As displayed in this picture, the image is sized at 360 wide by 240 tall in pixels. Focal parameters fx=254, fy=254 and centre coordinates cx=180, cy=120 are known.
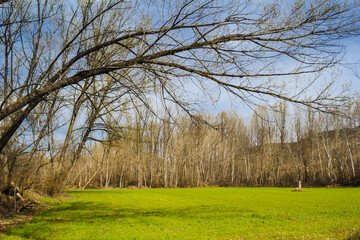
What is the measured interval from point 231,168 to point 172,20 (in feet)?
166

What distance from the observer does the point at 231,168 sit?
5250 cm

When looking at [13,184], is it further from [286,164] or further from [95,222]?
[286,164]

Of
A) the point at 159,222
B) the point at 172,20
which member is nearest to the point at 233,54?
the point at 172,20

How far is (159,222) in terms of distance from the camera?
30.6 feet

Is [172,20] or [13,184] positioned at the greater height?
[172,20]

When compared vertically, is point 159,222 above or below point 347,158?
below

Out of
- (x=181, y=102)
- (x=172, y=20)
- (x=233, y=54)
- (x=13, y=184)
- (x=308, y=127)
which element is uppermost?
(x=308, y=127)

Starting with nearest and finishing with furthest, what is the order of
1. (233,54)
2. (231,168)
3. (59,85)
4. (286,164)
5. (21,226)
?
1. (233,54)
2. (59,85)
3. (21,226)
4. (286,164)
5. (231,168)

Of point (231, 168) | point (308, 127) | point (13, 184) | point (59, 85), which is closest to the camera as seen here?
point (59, 85)

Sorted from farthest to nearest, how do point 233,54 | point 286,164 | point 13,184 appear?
point 286,164
point 13,184
point 233,54

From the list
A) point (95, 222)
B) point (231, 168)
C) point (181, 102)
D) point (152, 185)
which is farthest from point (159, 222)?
point (231, 168)

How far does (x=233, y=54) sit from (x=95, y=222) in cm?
796

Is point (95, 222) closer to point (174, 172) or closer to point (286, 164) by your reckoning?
Answer: point (174, 172)

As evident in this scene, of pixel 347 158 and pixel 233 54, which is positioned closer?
pixel 233 54
